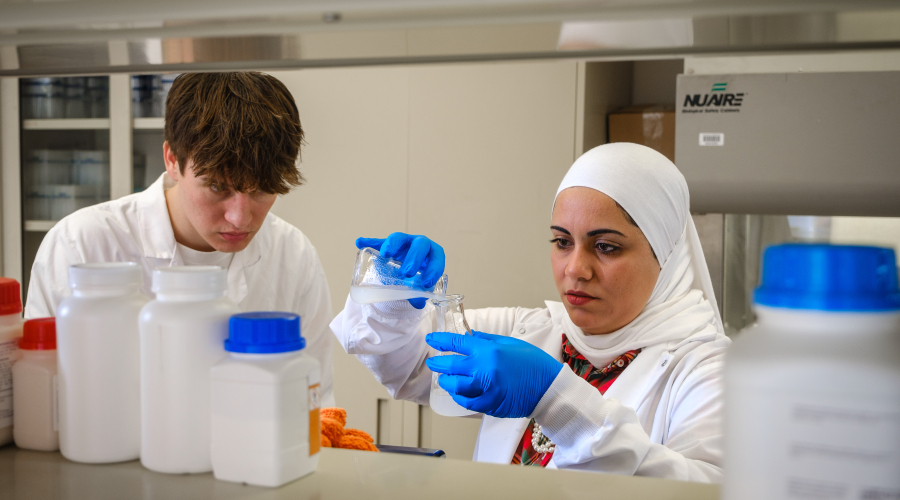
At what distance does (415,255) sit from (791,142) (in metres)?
1.37

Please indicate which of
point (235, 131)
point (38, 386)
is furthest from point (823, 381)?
point (235, 131)

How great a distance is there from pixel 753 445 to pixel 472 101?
2256 millimetres

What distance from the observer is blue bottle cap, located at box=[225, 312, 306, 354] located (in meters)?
0.55

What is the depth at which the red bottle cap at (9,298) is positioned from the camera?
71cm

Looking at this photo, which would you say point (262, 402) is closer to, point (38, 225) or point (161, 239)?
point (161, 239)

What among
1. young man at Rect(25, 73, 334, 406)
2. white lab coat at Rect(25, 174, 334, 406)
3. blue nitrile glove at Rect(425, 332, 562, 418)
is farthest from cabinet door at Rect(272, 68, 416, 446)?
blue nitrile glove at Rect(425, 332, 562, 418)

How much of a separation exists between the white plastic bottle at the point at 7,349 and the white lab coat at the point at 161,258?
734 millimetres

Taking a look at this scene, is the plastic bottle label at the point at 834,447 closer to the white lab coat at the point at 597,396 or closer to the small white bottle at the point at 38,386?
the white lab coat at the point at 597,396

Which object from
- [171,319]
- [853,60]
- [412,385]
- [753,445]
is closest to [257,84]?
[412,385]

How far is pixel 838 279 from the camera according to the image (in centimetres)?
41

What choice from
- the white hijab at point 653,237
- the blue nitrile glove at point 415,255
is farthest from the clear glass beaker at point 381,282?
the white hijab at point 653,237

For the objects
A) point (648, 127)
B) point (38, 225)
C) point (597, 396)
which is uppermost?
point (648, 127)

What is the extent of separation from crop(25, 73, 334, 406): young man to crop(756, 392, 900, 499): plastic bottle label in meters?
1.25

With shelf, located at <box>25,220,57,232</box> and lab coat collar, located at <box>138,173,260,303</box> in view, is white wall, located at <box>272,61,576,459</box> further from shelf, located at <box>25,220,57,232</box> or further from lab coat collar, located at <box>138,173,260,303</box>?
shelf, located at <box>25,220,57,232</box>
